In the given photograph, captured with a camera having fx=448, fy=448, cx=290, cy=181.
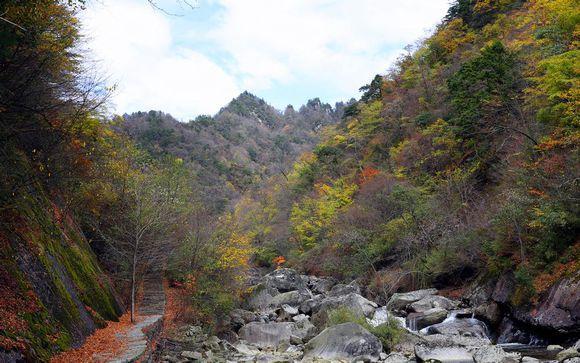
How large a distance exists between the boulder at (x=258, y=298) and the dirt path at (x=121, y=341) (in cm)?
739

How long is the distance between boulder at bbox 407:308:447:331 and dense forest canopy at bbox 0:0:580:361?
301 centimetres

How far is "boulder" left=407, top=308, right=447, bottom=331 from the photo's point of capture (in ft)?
61.0

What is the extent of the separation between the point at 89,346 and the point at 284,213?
48.1m

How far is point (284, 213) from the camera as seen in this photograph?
58.2m

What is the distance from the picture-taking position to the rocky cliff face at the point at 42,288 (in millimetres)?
7903

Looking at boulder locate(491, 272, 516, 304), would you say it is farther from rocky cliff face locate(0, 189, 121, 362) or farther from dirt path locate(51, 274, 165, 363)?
rocky cliff face locate(0, 189, 121, 362)

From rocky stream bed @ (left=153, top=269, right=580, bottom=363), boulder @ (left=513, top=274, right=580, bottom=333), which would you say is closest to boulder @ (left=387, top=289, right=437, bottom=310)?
rocky stream bed @ (left=153, top=269, right=580, bottom=363)

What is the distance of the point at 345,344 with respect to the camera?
15.3m

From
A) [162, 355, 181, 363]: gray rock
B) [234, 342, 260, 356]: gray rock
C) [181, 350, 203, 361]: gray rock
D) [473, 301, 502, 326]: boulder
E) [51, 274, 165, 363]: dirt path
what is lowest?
[234, 342, 260, 356]: gray rock

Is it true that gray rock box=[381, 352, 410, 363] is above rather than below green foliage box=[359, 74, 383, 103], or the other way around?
below

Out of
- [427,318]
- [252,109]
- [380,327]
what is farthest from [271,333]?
[252,109]

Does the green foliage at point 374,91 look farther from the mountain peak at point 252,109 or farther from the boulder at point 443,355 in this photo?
the mountain peak at point 252,109

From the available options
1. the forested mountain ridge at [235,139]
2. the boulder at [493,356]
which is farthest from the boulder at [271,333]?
the forested mountain ridge at [235,139]

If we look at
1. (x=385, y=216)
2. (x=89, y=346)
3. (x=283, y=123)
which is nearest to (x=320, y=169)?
(x=385, y=216)
